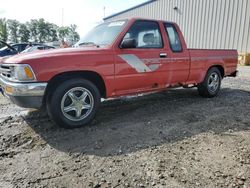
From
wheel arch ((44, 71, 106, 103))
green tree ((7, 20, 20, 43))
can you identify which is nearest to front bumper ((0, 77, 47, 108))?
wheel arch ((44, 71, 106, 103))

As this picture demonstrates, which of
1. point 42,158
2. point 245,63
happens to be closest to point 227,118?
point 42,158

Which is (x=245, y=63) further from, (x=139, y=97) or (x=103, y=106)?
(x=103, y=106)

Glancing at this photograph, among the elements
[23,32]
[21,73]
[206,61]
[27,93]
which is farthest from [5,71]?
[23,32]

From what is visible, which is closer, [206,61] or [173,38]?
[173,38]

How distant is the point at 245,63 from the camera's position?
14.3 m

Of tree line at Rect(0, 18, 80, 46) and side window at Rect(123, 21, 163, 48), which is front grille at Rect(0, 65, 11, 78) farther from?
tree line at Rect(0, 18, 80, 46)

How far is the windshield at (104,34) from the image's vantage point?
14.8 ft

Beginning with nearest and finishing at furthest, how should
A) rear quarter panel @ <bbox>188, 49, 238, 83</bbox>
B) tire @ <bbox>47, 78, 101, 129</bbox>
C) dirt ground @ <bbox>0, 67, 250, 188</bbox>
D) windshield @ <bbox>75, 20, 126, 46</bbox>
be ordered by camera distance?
dirt ground @ <bbox>0, 67, 250, 188</bbox> < tire @ <bbox>47, 78, 101, 129</bbox> < windshield @ <bbox>75, 20, 126, 46</bbox> < rear quarter panel @ <bbox>188, 49, 238, 83</bbox>

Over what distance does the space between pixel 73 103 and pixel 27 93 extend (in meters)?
0.73

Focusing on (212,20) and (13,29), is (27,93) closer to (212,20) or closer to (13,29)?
(212,20)

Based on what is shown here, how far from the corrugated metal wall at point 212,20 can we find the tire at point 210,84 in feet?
32.4

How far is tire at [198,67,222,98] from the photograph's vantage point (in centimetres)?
623

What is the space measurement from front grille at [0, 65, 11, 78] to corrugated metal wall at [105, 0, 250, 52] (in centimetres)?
1436

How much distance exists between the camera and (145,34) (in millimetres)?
4906
